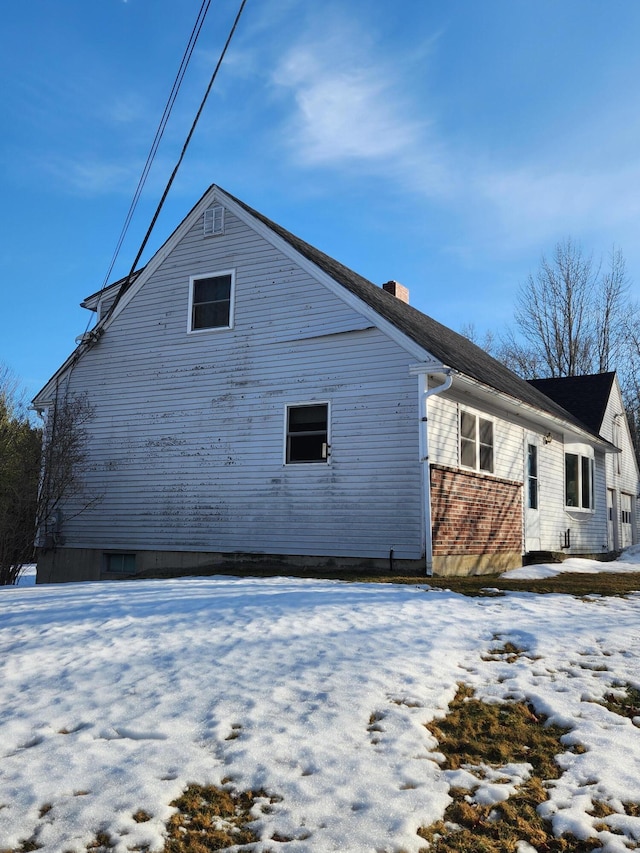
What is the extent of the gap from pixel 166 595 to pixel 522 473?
391 inches

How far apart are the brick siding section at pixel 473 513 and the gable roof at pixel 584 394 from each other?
8557mm

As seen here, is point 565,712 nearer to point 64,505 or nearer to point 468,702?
point 468,702

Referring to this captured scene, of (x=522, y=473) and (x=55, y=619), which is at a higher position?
(x=522, y=473)

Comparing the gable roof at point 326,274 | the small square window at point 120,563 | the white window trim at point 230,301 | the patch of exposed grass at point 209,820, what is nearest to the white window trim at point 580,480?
the gable roof at point 326,274

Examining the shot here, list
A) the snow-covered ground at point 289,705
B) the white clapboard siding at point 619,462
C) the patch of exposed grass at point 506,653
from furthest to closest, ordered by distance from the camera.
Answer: the white clapboard siding at point 619,462
the patch of exposed grass at point 506,653
the snow-covered ground at point 289,705

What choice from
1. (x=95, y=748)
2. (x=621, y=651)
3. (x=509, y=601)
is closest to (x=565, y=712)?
(x=621, y=651)

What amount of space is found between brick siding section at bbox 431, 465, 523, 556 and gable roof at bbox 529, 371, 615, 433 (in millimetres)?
8557

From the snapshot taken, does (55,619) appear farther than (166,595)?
No

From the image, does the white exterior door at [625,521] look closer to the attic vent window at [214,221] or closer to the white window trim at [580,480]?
the white window trim at [580,480]

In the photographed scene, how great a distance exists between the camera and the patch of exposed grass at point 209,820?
3236 millimetres

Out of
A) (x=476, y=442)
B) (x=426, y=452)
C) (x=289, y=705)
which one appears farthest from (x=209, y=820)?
(x=476, y=442)

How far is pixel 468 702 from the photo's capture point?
5008 mm

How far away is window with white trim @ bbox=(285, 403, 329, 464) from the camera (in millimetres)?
12742

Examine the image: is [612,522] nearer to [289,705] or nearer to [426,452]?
[426,452]
